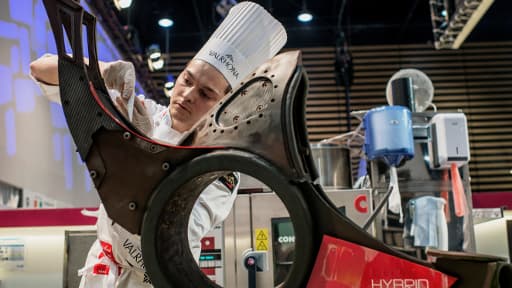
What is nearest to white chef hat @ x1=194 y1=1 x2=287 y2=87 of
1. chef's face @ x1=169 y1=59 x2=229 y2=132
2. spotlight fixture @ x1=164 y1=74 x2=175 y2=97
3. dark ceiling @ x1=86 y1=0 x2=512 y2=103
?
chef's face @ x1=169 y1=59 x2=229 y2=132

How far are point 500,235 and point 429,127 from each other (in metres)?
0.90

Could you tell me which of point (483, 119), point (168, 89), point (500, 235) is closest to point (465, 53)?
point (483, 119)

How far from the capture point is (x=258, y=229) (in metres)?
3.21

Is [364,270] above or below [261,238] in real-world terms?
below

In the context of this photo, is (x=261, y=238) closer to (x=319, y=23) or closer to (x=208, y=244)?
(x=208, y=244)

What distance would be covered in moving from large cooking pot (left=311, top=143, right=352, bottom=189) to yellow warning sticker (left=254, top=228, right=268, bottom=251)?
540mm

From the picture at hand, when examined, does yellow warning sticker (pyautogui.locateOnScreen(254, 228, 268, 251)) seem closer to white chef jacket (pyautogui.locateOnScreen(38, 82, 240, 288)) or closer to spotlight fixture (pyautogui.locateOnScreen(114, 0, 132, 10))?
white chef jacket (pyautogui.locateOnScreen(38, 82, 240, 288))

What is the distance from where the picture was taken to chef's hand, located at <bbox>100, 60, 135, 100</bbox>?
2.72 ft

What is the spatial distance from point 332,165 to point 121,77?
2.88 m

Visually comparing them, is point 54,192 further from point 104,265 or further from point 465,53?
point 465,53

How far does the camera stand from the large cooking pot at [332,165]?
3.57 meters

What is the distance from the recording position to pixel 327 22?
30.5ft

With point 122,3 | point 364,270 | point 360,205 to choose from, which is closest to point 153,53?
point 122,3

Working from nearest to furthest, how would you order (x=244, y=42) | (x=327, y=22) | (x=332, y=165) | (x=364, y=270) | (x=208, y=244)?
(x=364, y=270) → (x=244, y=42) → (x=208, y=244) → (x=332, y=165) → (x=327, y=22)
